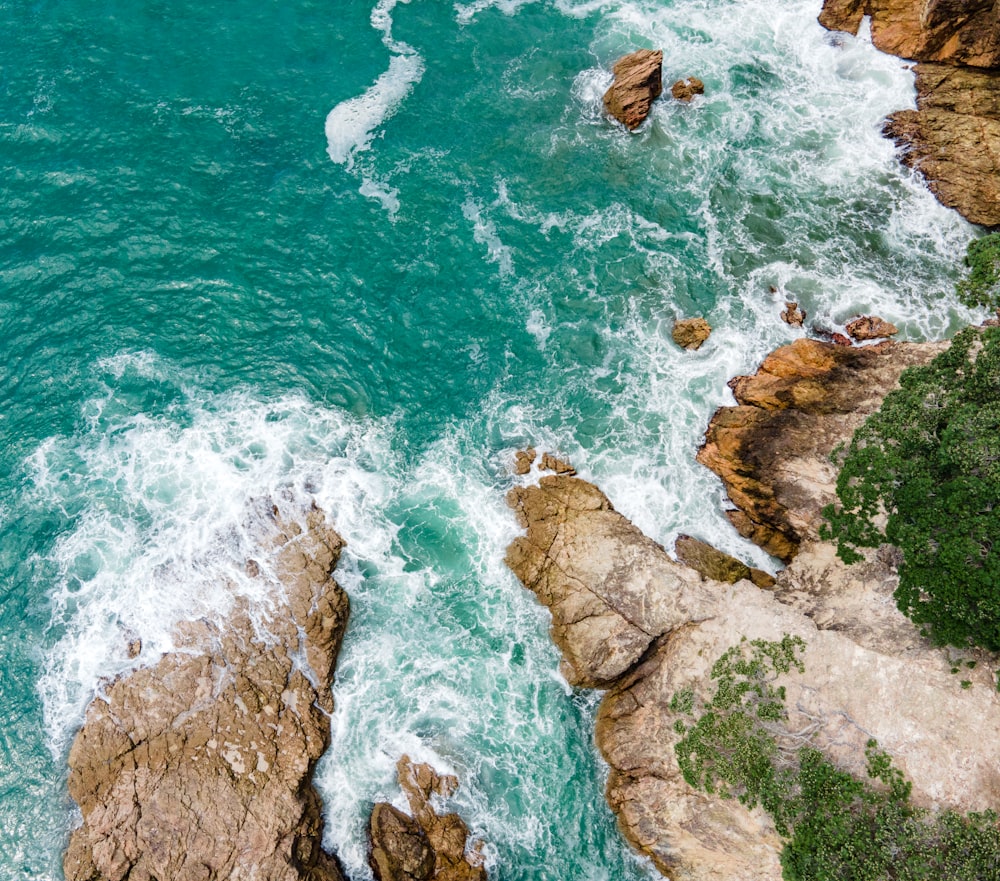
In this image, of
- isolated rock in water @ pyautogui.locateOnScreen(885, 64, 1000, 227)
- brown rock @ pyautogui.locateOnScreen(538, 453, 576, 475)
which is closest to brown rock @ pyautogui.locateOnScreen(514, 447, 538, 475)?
brown rock @ pyautogui.locateOnScreen(538, 453, 576, 475)

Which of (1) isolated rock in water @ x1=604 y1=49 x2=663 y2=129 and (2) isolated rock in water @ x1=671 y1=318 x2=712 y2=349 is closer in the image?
(2) isolated rock in water @ x1=671 y1=318 x2=712 y2=349

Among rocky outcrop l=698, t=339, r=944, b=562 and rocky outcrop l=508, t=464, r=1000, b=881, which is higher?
rocky outcrop l=698, t=339, r=944, b=562

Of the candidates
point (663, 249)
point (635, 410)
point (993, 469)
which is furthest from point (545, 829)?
point (663, 249)

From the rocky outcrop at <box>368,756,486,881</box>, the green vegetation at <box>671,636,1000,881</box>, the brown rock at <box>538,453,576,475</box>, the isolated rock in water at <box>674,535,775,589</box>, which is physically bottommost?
the rocky outcrop at <box>368,756,486,881</box>

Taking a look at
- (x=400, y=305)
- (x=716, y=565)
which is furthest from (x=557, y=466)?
(x=400, y=305)

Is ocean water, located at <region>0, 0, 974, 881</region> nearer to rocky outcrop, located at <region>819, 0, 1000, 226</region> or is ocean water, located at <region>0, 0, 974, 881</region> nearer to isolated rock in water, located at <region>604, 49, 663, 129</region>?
isolated rock in water, located at <region>604, 49, 663, 129</region>

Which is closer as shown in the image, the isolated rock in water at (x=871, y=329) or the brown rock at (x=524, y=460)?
the brown rock at (x=524, y=460)

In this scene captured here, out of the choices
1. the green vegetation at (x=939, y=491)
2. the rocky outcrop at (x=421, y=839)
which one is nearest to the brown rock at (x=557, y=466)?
the green vegetation at (x=939, y=491)

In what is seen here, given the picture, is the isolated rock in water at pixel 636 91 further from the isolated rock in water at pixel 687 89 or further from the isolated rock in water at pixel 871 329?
the isolated rock in water at pixel 871 329
